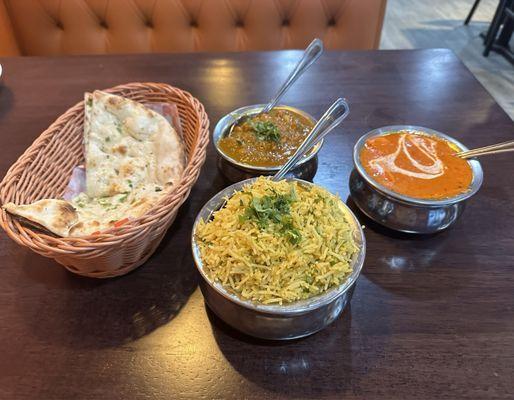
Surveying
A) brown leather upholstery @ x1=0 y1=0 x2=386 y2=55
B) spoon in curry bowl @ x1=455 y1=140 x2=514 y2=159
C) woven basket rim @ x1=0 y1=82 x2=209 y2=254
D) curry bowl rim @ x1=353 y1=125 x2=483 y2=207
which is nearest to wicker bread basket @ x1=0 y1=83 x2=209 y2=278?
woven basket rim @ x1=0 y1=82 x2=209 y2=254

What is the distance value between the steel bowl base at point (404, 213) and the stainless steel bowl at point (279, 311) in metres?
0.24

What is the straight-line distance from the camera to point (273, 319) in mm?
896

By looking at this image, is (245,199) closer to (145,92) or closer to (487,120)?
(145,92)

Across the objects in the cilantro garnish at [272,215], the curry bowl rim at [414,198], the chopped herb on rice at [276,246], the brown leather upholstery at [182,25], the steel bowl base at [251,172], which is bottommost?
the brown leather upholstery at [182,25]

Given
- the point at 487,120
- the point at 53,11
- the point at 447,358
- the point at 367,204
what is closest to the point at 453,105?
the point at 487,120

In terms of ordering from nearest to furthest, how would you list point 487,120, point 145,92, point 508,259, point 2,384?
1. point 2,384
2. point 508,259
3. point 145,92
4. point 487,120

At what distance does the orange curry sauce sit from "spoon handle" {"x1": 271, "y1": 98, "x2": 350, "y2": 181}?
147 millimetres

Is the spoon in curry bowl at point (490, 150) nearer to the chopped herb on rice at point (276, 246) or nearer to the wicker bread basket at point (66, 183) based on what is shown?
the chopped herb on rice at point (276, 246)

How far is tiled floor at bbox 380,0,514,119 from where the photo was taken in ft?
13.3

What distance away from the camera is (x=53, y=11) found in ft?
7.80

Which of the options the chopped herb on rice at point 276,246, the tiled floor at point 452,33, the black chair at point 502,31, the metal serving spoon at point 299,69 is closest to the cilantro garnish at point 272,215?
the chopped herb on rice at point 276,246

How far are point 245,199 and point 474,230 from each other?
747 mm

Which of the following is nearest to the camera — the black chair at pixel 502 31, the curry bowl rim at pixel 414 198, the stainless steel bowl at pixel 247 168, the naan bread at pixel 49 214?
the naan bread at pixel 49 214

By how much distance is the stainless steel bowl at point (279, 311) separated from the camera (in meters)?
0.88
